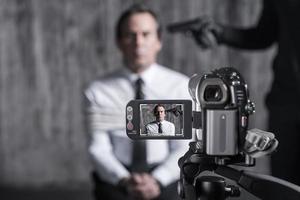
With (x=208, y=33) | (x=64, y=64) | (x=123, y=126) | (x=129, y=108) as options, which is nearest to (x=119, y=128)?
(x=123, y=126)

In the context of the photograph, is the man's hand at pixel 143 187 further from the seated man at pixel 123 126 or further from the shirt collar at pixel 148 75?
the shirt collar at pixel 148 75

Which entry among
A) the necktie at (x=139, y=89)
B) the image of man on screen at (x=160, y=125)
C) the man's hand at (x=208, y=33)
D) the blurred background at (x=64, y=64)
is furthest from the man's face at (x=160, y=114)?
the blurred background at (x=64, y=64)

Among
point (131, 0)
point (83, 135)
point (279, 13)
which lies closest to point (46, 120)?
point (83, 135)

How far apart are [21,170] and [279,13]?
2.14 meters

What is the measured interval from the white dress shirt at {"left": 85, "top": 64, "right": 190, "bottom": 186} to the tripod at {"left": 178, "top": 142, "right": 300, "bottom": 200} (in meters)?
0.98

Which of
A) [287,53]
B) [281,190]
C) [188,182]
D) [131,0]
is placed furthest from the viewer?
[131,0]

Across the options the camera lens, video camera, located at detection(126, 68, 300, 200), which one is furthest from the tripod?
the camera lens

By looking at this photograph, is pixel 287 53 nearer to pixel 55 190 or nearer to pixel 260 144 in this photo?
pixel 260 144

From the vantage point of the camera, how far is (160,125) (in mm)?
1137

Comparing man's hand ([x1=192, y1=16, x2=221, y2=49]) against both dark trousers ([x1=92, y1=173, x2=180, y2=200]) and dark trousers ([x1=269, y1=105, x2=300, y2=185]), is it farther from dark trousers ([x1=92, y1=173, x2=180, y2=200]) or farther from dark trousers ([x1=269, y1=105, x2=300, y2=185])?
dark trousers ([x1=92, y1=173, x2=180, y2=200])

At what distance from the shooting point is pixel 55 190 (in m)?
3.93

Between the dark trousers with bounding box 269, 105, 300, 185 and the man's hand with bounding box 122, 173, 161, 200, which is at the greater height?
the dark trousers with bounding box 269, 105, 300, 185

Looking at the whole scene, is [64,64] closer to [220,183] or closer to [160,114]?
[160,114]

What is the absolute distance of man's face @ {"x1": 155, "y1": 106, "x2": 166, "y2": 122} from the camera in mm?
1125
